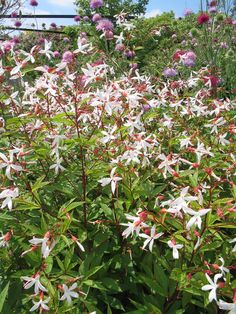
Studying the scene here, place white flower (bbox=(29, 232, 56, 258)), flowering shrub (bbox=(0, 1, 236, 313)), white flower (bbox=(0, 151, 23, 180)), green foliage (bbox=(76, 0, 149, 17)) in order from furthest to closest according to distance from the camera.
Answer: green foliage (bbox=(76, 0, 149, 17)) → white flower (bbox=(0, 151, 23, 180)) → flowering shrub (bbox=(0, 1, 236, 313)) → white flower (bbox=(29, 232, 56, 258))

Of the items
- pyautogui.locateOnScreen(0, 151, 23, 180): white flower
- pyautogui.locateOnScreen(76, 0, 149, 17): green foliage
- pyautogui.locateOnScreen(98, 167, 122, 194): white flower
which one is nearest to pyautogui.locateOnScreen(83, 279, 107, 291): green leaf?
pyautogui.locateOnScreen(98, 167, 122, 194): white flower

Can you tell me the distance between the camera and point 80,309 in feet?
4.90

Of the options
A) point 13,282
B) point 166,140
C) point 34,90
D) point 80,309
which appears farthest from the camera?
point 166,140

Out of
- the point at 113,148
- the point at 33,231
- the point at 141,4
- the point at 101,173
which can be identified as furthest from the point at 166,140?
the point at 141,4

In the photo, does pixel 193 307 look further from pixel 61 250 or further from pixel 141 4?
pixel 141 4

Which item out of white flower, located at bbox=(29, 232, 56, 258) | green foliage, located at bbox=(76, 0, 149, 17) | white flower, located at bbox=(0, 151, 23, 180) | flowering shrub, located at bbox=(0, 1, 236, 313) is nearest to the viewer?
Answer: white flower, located at bbox=(29, 232, 56, 258)

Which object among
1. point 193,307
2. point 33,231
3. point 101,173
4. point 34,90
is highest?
point 34,90

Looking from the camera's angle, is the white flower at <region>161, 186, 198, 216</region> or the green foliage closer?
the white flower at <region>161, 186, 198, 216</region>

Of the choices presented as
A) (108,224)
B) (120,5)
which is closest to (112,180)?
(108,224)

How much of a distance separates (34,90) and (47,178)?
15.5 inches

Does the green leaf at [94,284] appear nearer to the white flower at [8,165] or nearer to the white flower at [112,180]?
the white flower at [112,180]

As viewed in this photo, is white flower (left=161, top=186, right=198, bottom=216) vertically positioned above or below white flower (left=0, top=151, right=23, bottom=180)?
below

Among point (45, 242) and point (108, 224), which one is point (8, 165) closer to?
point (45, 242)

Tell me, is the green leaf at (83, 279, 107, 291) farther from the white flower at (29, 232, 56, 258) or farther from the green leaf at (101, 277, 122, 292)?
the white flower at (29, 232, 56, 258)
